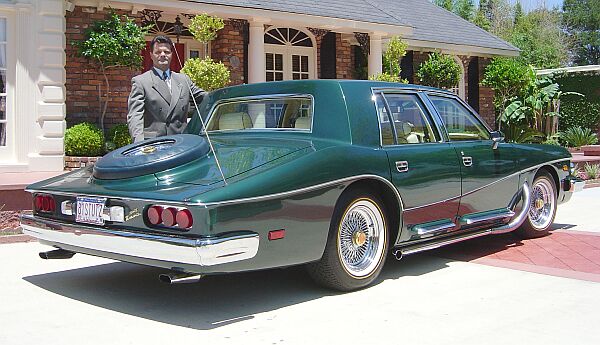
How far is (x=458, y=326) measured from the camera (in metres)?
3.86

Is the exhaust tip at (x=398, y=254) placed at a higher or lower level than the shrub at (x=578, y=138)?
lower

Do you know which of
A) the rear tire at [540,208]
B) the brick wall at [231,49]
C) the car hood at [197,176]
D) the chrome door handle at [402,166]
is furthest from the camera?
the brick wall at [231,49]

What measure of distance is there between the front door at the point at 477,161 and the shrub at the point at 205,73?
6.29 metres

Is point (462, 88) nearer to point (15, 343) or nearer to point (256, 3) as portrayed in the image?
point (256, 3)

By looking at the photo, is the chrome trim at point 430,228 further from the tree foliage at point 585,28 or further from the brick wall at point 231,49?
the tree foliage at point 585,28

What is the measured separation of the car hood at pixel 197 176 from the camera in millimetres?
3924

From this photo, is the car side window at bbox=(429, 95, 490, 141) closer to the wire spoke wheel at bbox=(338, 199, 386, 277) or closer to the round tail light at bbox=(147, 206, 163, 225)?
the wire spoke wheel at bbox=(338, 199, 386, 277)

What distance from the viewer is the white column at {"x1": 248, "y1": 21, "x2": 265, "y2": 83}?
13.4 metres

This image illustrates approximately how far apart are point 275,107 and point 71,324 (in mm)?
2210

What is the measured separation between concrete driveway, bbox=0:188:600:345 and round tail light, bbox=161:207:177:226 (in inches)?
24.3

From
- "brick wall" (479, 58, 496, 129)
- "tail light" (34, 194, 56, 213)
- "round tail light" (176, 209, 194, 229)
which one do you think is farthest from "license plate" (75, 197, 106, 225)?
"brick wall" (479, 58, 496, 129)

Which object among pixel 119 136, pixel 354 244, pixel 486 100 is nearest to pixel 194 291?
pixel 354 244

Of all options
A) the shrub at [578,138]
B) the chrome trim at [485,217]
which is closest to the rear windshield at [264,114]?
the chrome trim at [485,217]

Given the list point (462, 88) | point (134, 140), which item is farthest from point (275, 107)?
point (462, 88)
